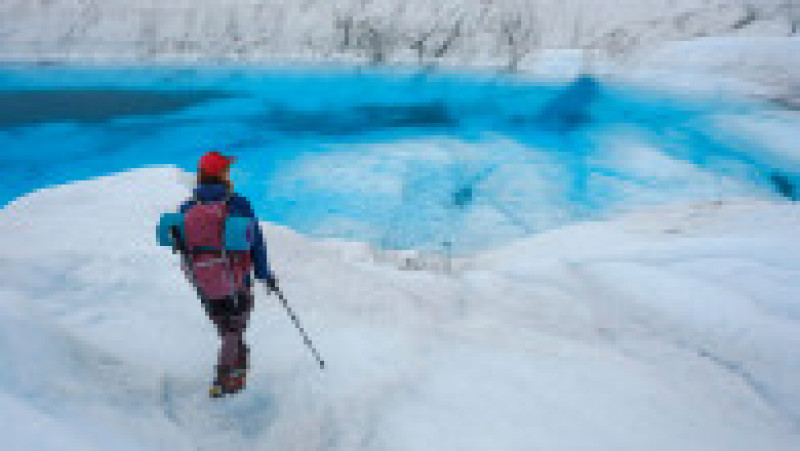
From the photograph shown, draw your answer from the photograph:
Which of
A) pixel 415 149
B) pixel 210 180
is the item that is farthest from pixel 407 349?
pixel 415 149

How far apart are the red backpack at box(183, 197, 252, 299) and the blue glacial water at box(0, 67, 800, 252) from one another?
7.93 m

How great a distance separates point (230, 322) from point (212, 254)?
0.52 meters

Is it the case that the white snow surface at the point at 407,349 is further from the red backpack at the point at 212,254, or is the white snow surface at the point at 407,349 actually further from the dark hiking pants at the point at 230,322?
the red backpack at the point at 212,254

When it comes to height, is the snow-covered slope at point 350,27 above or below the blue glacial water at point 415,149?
above

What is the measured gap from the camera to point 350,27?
40406 millimetres

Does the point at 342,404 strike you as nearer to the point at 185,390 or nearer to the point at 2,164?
the point at 185,390

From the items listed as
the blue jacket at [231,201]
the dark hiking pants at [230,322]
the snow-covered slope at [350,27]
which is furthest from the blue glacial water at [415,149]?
the blue jacket at [231,201]

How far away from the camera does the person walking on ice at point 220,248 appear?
338 centimetres

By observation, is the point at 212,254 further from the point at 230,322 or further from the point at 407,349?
the point at 407,349

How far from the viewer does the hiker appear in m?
3.38

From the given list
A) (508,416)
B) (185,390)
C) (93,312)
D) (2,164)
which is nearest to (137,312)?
(93,312)

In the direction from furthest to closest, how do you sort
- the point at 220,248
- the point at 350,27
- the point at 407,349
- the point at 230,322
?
1. the point at 350,27
2. the point at 407,349
3. the point at 230,322
4. the point at 220,248

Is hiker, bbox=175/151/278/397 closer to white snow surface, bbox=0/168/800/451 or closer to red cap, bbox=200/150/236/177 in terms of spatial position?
red cap, bbox=200/150/236/177

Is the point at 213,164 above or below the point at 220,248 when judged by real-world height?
above
